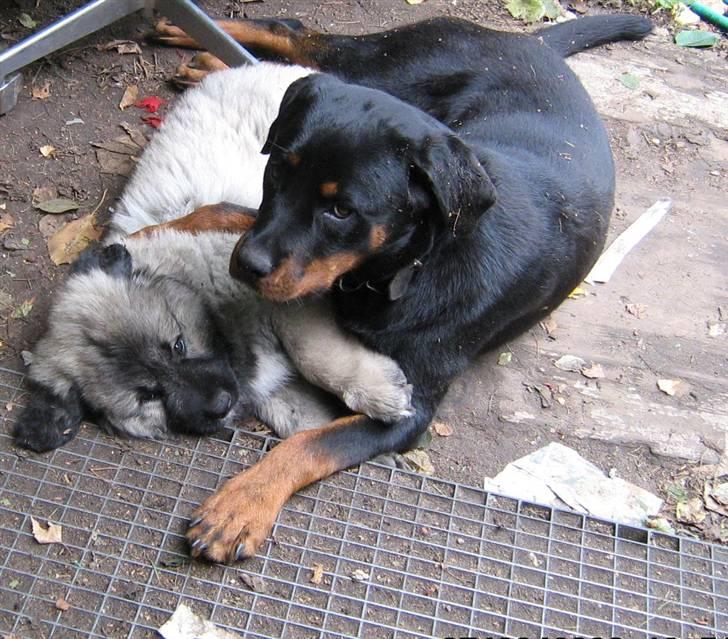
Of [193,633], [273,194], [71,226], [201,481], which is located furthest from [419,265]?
[71,226]

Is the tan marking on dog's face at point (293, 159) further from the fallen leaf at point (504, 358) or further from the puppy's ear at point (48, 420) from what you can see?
the fallen leaf at point (504, 358)

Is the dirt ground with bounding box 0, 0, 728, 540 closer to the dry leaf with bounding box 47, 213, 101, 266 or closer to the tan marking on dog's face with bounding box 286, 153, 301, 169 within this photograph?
the dry leaf with bounding box 47, 213, 101, 266

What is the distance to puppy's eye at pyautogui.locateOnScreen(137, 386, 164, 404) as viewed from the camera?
11.1 feet

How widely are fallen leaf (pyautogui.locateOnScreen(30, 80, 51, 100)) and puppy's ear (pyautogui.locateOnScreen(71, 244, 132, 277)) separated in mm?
1669

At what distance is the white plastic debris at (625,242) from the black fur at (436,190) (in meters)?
0.50

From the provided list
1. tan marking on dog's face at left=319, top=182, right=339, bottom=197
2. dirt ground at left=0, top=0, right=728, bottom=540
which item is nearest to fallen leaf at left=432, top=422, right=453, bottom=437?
dirt ground at left=0, top=0, right=728, bottom=540

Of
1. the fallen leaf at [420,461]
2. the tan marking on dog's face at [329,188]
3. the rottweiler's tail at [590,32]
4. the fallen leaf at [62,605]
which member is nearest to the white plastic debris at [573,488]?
the fallen leaf at [420,461]

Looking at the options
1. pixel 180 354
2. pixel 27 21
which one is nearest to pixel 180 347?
pixel 180 354

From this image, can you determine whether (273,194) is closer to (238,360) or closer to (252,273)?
(252,273)

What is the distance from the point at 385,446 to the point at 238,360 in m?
0.71

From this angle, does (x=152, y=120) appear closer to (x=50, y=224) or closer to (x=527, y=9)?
(x=50, y=224)

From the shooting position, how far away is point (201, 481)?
3.40m

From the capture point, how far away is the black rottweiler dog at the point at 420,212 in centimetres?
295

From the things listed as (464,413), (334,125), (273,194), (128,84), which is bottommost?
(464,413)
